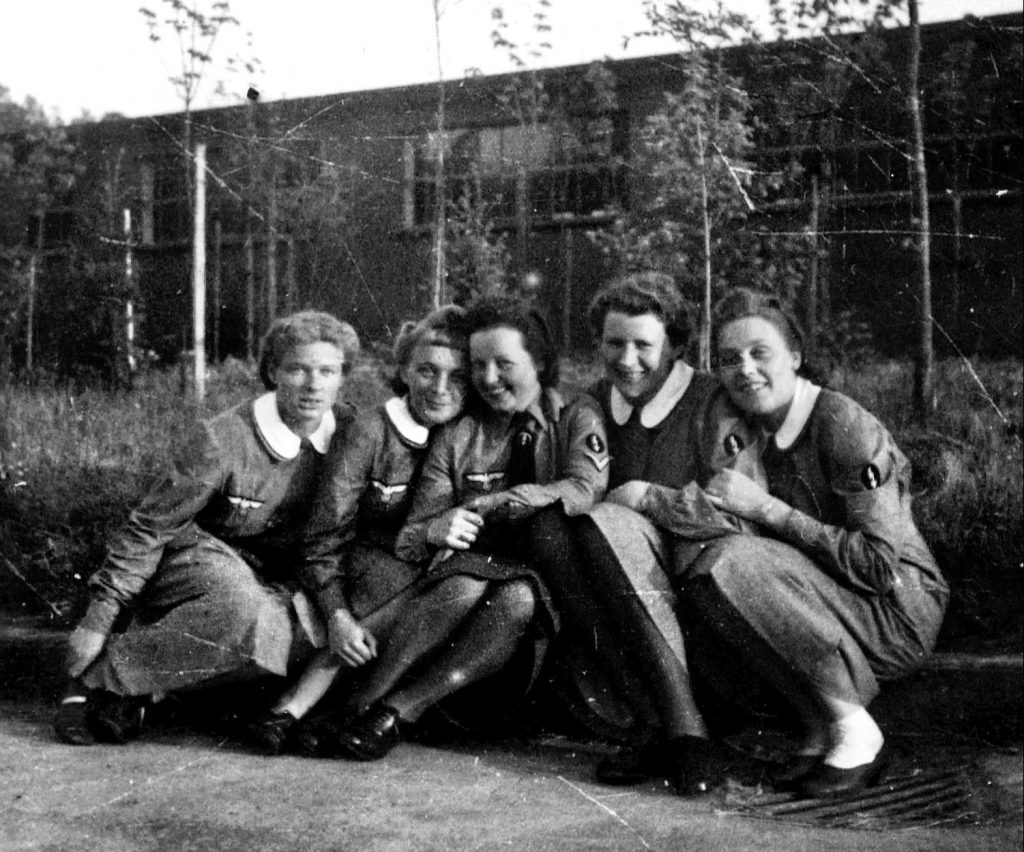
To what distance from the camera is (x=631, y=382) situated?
2957 millimetres

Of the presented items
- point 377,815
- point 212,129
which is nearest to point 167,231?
point 212,129

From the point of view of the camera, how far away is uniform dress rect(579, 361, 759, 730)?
108 inches

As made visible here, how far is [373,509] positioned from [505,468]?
→ 0.36 meters

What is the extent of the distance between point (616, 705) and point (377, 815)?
711 millimetres

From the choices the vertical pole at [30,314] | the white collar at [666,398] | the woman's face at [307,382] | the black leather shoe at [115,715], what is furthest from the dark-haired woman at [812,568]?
the vertical pole at [30,314]

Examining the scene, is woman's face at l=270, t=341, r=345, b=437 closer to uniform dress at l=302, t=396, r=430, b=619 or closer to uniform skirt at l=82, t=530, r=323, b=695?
uniform dress at l=302, t=396, r=430, b=619

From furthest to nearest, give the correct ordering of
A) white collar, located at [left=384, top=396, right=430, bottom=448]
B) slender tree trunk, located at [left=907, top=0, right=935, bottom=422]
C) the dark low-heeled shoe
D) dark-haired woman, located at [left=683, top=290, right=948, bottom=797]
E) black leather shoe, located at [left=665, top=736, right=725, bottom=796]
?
white collar, located at [left=384, top=396, right=430, bottom=448]
the dark low-heeled shoe
slender tree trunk, located at [left=907, top=0, right=935, bottom=422]
dark-haired woman, located at [left=683, top=290, right=948, bottom=797]
black leather shoe, located at [left=665, top=736, right=725, bottom=796]

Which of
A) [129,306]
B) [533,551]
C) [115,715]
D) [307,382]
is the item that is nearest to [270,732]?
[115,715]

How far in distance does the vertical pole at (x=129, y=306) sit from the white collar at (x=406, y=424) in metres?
0.64

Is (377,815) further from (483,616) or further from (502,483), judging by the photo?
(502,483)

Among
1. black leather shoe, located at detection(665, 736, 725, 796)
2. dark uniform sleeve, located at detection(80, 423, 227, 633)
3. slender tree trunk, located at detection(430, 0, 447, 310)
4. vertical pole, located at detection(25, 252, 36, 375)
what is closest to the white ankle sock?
black leather shoe, located at detection(665, 736, 725, 796)

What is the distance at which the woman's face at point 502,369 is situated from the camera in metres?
2.94

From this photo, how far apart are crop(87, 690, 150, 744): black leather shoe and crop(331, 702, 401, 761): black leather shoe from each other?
1.76 ft

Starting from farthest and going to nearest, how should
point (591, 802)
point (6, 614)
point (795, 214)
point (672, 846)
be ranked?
point (6, 614) < point (795, 214) < point (591, 802) < point (672, 846)
